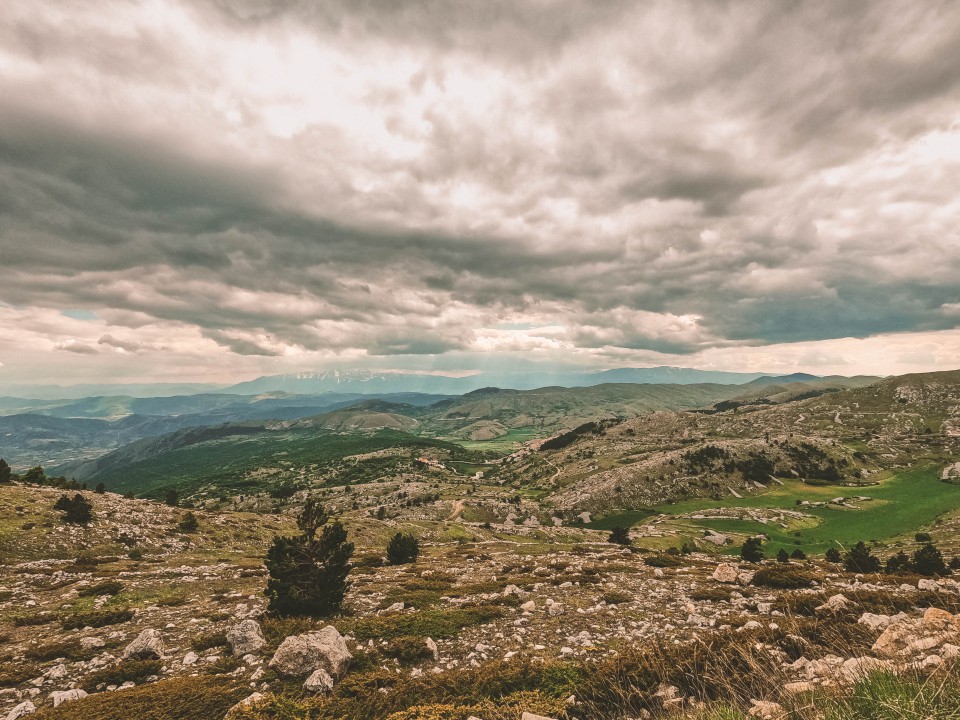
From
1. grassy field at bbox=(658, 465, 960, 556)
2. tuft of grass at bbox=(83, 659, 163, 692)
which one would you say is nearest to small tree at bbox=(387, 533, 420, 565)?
tuft of grass at bbox=(83, 659, 163, 692)

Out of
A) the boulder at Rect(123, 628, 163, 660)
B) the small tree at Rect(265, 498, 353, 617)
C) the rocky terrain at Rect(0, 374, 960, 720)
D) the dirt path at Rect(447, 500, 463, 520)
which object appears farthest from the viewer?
the dirt path at Rect(447, 500, 463, 520)

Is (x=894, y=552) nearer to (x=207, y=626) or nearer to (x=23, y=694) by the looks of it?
(x=207, y=626)

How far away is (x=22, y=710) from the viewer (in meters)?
10.9

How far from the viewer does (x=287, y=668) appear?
484 inches

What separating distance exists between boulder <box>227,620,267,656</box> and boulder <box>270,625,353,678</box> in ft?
9.16

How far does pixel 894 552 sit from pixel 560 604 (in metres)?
87.1

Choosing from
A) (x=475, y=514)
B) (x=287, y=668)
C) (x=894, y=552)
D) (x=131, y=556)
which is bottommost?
(x=475, y=514)

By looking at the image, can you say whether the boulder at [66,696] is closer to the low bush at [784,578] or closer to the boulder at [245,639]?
the boulder at [245,639]

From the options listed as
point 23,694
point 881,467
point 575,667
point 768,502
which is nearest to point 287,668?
point 23,694

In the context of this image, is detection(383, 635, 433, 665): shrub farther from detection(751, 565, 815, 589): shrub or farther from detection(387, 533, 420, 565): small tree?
detection(387, 533, 420, 565): small tree

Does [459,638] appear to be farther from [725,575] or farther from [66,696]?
[725,575]

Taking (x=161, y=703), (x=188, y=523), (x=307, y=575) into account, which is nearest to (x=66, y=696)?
(x=161, y=703)

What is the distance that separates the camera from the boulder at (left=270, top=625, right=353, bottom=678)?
40.5ft

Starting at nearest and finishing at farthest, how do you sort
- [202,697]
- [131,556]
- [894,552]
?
[202,697]
[131,556]
[894,552]
